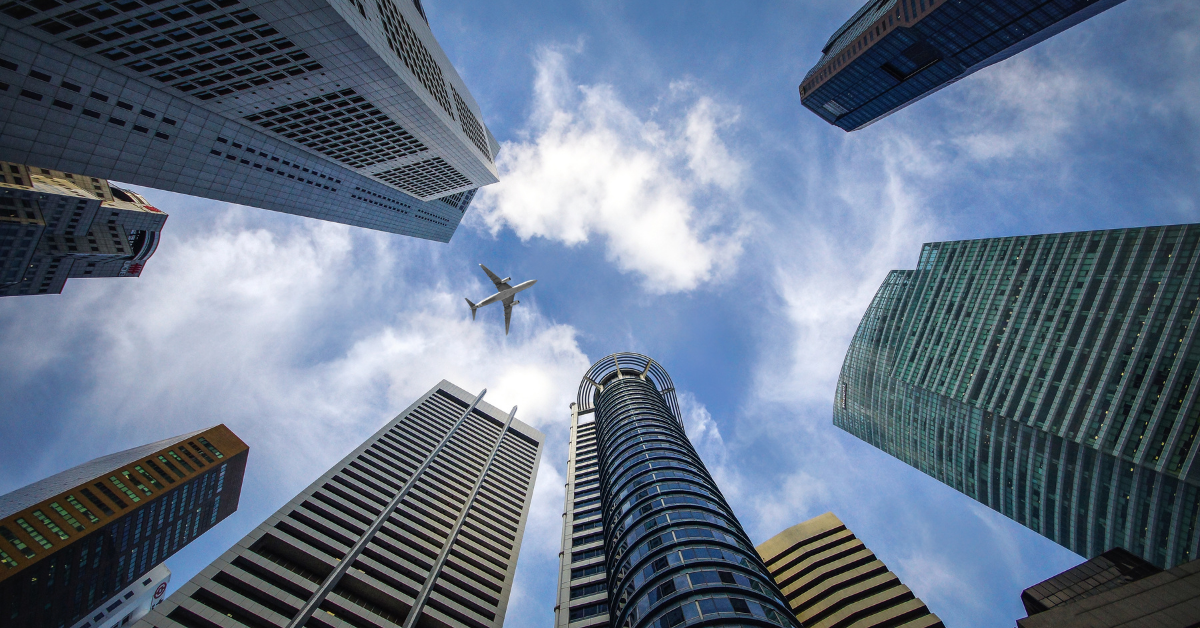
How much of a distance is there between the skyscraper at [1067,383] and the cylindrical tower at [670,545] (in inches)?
2004

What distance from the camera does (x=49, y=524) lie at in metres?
69.9

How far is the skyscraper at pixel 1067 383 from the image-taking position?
51.8 metres

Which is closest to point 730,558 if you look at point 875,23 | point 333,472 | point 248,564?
point 248,564

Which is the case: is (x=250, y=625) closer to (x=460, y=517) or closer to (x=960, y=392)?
(x=460, y=517)

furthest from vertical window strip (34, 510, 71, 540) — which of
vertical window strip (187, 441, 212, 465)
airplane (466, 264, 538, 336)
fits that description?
airplane (466, 264, 538, 336)

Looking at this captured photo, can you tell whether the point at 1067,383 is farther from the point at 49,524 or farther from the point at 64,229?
the point at 64,229

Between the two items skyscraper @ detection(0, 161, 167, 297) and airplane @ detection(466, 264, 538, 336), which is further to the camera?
skyscraper @ detection(0, 161, 167, 297)

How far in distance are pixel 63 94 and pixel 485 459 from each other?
80.5 metres

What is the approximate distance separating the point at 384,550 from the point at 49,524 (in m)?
59.9

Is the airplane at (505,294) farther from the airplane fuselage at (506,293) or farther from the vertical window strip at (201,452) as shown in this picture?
the vertical window strip at (201,452)

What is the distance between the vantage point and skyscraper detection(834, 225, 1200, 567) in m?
51.8

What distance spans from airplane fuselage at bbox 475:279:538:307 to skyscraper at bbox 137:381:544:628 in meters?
34.4

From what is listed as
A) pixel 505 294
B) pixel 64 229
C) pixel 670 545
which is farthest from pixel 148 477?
pixel 670 545

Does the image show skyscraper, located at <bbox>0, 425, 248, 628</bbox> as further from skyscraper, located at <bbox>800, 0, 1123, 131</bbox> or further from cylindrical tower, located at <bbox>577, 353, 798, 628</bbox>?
skyscraper, located at <bbox>800, 0, 1123, 131</bbox>
